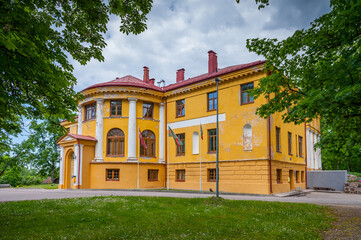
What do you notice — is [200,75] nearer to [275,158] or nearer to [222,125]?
[222,125]

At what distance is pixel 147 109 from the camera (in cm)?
3058

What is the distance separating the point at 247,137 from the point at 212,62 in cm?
939

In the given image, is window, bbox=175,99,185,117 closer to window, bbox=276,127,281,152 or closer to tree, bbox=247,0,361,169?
window, bbox=276,127,281,152

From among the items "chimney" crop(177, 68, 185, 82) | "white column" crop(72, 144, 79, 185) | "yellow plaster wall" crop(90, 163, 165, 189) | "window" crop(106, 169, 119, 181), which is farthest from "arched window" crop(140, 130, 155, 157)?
"chimney" crop(177, 68, 185, 82)

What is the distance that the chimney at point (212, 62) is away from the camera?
29734 millimetres

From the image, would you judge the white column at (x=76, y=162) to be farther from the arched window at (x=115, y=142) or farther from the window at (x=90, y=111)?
the window at (x=90, y=111)

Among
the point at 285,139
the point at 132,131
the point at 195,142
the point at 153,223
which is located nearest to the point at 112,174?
the point at 132,131

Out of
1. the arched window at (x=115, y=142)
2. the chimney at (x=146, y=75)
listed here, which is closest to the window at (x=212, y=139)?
the arched window at (x=115, y=142)

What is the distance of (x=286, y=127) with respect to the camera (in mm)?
26344

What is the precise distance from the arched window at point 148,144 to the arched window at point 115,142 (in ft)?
6.52

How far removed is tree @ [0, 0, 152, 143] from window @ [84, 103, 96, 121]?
69.7 ft

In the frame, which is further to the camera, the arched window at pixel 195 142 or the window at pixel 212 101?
the arched window at pixel 195 142

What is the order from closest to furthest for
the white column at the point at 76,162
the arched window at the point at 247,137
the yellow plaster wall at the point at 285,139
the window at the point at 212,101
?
the yellow plaster wall at the point at 285,139, the arched window at the point at 247,137, the window at the point at 212,101, the white column at the point at 76,162

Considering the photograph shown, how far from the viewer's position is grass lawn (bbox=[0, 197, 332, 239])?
291 inches
